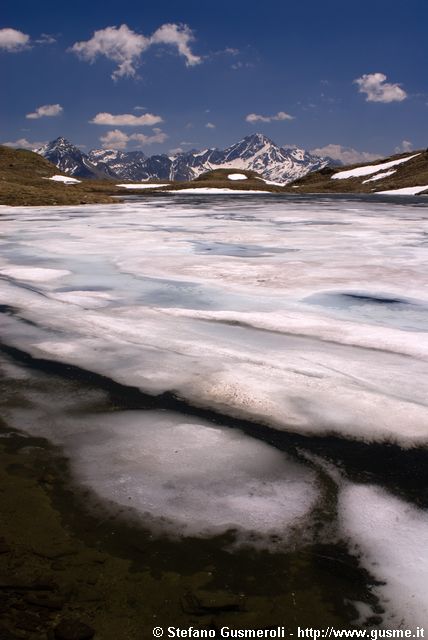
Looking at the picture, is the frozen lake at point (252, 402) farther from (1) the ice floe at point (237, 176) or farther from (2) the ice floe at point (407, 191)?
(1) the ice floe at point (237, 176)

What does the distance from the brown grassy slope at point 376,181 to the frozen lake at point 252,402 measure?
6787 centimetres

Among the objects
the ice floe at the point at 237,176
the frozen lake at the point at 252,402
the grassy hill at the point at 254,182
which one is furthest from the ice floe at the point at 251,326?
the ice floe at the point at 237,176

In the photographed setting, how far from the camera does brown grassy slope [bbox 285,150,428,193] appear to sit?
2874 inches

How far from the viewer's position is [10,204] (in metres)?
29.4

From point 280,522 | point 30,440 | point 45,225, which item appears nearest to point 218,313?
point 30,440

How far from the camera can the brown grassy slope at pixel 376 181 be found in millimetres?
72988

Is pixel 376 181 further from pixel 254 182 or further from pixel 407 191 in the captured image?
pixel 407 191

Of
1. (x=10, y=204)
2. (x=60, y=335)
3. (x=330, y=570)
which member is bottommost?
(x=330, y=570)

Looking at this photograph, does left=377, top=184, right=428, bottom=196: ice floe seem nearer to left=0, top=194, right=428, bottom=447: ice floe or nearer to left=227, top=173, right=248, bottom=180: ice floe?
left=227, top=173, right=248, bottom=180: ice floe

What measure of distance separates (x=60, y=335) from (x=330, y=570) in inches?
142

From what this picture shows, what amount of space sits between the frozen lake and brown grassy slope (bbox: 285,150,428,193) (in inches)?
Answer: 2672

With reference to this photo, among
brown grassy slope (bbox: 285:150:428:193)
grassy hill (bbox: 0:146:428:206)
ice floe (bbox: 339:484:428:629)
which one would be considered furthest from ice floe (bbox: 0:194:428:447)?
brown grassy slope (bbox: 285:150:428:193)

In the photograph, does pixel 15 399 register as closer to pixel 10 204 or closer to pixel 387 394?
pixel 387 394

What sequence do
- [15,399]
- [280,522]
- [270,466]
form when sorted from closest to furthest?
[280,522], [270,466], [15,399]
